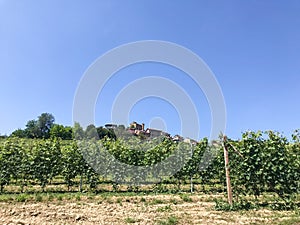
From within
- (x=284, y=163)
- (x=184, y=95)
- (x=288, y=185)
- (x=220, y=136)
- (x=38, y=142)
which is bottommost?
(x=288, y=185)

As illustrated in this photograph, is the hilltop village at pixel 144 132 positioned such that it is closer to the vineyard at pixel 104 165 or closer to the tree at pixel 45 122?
the vineyard at pixel 104 165

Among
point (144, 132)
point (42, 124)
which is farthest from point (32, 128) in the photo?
point (144, 132)

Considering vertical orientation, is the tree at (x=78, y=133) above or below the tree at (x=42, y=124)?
below

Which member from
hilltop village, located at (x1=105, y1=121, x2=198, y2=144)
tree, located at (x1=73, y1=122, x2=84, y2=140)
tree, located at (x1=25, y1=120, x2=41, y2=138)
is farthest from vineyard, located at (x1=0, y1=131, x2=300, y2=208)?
tree, located at (x1=25, y1=120, x2=41, y2=138)

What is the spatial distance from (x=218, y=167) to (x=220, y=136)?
9322mm

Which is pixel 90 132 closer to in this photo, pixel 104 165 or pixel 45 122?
pixel 104 165

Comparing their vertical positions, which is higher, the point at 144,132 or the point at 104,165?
the point at 144,132

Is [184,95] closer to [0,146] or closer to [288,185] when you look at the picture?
[288,185]

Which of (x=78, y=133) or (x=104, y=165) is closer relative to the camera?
(x=104, y=165)

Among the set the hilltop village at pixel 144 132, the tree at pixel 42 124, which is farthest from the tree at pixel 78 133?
the tree at pixel 42 124

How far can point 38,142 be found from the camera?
56.6 ft

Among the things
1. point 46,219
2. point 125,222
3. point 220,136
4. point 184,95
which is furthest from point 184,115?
point 46,219

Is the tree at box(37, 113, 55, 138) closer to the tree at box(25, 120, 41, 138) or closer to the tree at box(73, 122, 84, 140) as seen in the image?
Result: the tree at box(25, 120, 41, 138)

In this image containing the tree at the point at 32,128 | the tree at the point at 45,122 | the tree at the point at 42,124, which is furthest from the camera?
the tree at the point at 45,122
